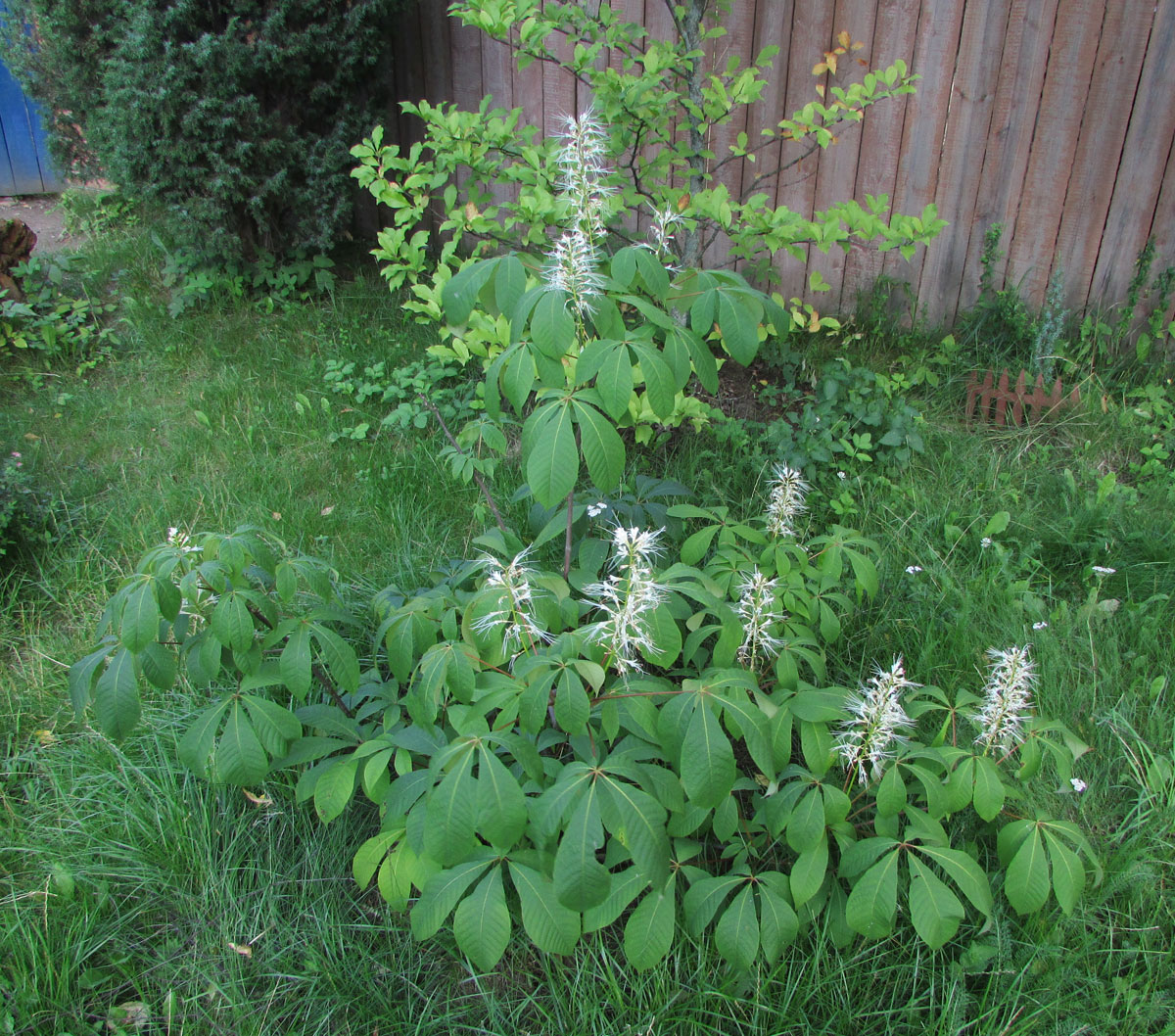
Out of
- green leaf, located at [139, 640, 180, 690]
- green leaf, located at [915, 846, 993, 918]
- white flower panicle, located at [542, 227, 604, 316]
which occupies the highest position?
white flower panicle, located at [542, 227, 604, 316]

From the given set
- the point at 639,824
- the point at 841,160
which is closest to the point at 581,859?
the point at 639,824

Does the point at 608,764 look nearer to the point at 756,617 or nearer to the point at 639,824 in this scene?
the point at 639,824

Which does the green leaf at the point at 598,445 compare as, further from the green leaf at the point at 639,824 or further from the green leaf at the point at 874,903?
the green leaf at the point at 874,903

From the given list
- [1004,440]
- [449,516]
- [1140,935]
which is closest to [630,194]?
[449,516]

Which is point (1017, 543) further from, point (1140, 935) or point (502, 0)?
point (502, 0)

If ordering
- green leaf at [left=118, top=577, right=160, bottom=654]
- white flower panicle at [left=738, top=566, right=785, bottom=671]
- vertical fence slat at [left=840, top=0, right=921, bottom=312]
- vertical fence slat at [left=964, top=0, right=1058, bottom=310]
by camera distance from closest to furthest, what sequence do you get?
green leaf at [left=118, top=577, right=160, bottom=654], white flower panicle at [left=738, top=566, right=785, bottom=671], vertical fence slat at [left=964, top=0, right=1058, bottom=310], vertical fence slat at [left=840, top=0, right=921, bottom=312]

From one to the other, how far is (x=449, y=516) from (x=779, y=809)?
6.29 ft

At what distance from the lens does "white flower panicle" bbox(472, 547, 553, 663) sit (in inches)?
69.7

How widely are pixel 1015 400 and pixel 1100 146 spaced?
4.41ft

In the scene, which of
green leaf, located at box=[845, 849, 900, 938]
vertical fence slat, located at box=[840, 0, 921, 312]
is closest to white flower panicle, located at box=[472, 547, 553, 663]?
green leaf, located at box=[845, 849, 900, 938]

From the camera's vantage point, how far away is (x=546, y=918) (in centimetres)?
164

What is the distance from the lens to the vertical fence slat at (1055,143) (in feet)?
12.7

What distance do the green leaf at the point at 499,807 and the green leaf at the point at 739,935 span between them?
0.49 meters

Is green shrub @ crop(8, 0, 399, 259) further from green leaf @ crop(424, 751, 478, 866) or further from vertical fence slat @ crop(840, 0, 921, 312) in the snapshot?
green leaf @ crop(424, 751, 478, 866)
